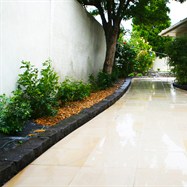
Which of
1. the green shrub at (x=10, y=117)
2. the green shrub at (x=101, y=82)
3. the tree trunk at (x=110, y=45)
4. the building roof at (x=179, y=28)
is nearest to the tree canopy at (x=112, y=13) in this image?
the tree trunk at (x=110, y=45)

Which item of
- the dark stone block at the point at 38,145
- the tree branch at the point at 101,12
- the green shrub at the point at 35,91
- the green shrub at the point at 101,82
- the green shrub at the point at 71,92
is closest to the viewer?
the dark stone block at the point at 38,145

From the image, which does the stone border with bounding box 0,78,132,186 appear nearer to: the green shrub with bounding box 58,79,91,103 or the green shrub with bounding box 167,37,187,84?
the green shrub with bounding box 58,79,91,103

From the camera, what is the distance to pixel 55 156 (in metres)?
3.91

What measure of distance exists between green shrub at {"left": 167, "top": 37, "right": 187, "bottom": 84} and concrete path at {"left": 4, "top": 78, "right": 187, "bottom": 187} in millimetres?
6205

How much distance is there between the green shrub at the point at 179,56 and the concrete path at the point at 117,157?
6.21m

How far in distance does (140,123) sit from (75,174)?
2.82 m

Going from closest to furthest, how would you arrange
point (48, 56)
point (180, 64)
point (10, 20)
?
point (10, 20) < point (48, 56) < point (180, 64)

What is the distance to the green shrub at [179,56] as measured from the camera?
39.4ft

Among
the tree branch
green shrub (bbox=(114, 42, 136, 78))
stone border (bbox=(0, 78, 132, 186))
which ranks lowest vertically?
stone border (bbox=(0, 78, 132, 186))

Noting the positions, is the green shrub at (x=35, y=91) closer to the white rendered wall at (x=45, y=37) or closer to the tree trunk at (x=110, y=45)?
the white rendered wall at (x=45, y=37)

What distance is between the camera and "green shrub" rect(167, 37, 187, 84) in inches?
473

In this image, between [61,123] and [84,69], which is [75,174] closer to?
[61,123]

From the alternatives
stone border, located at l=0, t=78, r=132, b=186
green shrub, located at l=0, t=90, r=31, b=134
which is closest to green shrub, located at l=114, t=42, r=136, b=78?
stone border, located at l=0, t=78, r=132, b=186

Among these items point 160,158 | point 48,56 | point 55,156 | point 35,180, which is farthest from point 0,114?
point 48,56
